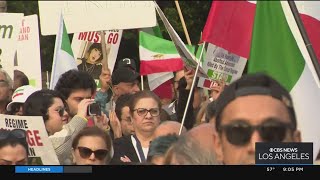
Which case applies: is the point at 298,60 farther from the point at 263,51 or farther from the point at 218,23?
the point at 218,23

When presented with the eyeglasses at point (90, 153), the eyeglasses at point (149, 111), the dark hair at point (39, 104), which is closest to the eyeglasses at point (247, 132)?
the eyeglasses at point (90, 153)

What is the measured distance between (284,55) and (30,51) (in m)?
2.76

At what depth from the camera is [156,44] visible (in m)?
6.08

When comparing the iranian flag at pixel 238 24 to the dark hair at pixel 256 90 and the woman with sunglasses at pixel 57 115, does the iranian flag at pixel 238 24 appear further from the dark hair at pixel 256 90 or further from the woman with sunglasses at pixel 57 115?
the dark hair at pixel 256 90

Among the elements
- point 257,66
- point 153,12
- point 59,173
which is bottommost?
point 59,173

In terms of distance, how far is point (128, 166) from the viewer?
2.81m

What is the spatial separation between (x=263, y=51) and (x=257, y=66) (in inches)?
2.6

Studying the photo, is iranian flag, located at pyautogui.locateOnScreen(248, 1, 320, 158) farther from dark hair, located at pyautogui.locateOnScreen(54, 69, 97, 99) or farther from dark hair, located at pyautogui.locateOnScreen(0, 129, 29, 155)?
dark hair, located at pyautogui.locateOnScreen(54, 69, 97, 99)

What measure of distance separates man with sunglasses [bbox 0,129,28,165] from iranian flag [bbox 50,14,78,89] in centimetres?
181

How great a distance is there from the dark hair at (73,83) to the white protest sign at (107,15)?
46 cm

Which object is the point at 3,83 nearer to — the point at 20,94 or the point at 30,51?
the point at 20,94

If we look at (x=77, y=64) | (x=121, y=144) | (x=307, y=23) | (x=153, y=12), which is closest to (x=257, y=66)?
(x=307, y=23)

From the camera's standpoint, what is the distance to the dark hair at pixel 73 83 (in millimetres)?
4305

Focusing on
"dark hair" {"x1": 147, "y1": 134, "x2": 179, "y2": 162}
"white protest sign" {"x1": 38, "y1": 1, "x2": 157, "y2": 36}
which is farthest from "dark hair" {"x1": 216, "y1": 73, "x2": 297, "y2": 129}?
"white protest sign" {"x1": 38, "y1": 1, "x2": 157, "y2": 36}
